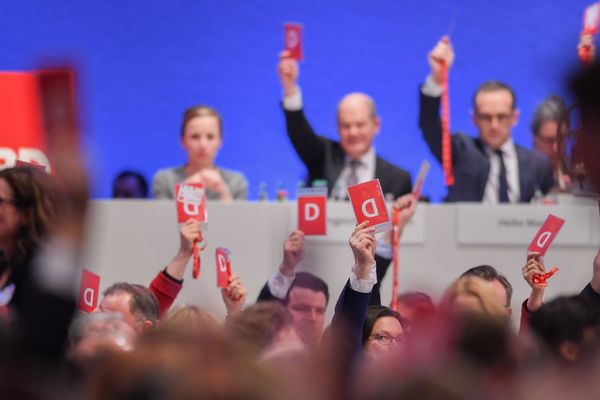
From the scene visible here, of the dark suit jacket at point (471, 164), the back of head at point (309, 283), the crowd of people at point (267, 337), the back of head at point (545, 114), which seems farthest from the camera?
the back of head at point (545, 114)

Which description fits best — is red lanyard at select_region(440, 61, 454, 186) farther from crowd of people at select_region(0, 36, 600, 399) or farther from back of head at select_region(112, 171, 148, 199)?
crowd of people at select_region(0, 36, 600, 399)

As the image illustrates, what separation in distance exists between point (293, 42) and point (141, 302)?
272 cm

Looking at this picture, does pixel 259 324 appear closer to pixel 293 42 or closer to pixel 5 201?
pixel 5 201

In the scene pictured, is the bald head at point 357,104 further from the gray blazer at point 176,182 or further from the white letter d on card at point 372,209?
the white letter d on card at point 372,209

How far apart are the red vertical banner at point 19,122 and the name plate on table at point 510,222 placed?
6.32ft

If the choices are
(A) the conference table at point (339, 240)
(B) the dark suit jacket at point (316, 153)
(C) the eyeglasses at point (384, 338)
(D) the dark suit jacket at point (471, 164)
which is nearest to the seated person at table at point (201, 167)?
(B) the dark suit jacket at point (316, 153)

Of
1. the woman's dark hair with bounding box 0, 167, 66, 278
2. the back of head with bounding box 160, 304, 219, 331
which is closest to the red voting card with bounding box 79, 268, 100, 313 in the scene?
the back of head with bounding box 160, 304, 219, 331

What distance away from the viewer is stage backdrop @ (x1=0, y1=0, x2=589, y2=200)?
9.23 m

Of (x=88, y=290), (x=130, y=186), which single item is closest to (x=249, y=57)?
(x=130, y=186)

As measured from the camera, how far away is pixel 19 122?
197 inches

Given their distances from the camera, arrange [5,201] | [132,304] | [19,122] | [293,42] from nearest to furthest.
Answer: [5,201] < [132,304] < [19,122] < [293,42]

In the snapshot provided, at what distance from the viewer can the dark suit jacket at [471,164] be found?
5.89 m

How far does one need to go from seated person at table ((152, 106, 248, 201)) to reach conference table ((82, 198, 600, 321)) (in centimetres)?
49

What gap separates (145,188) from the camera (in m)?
6.60
